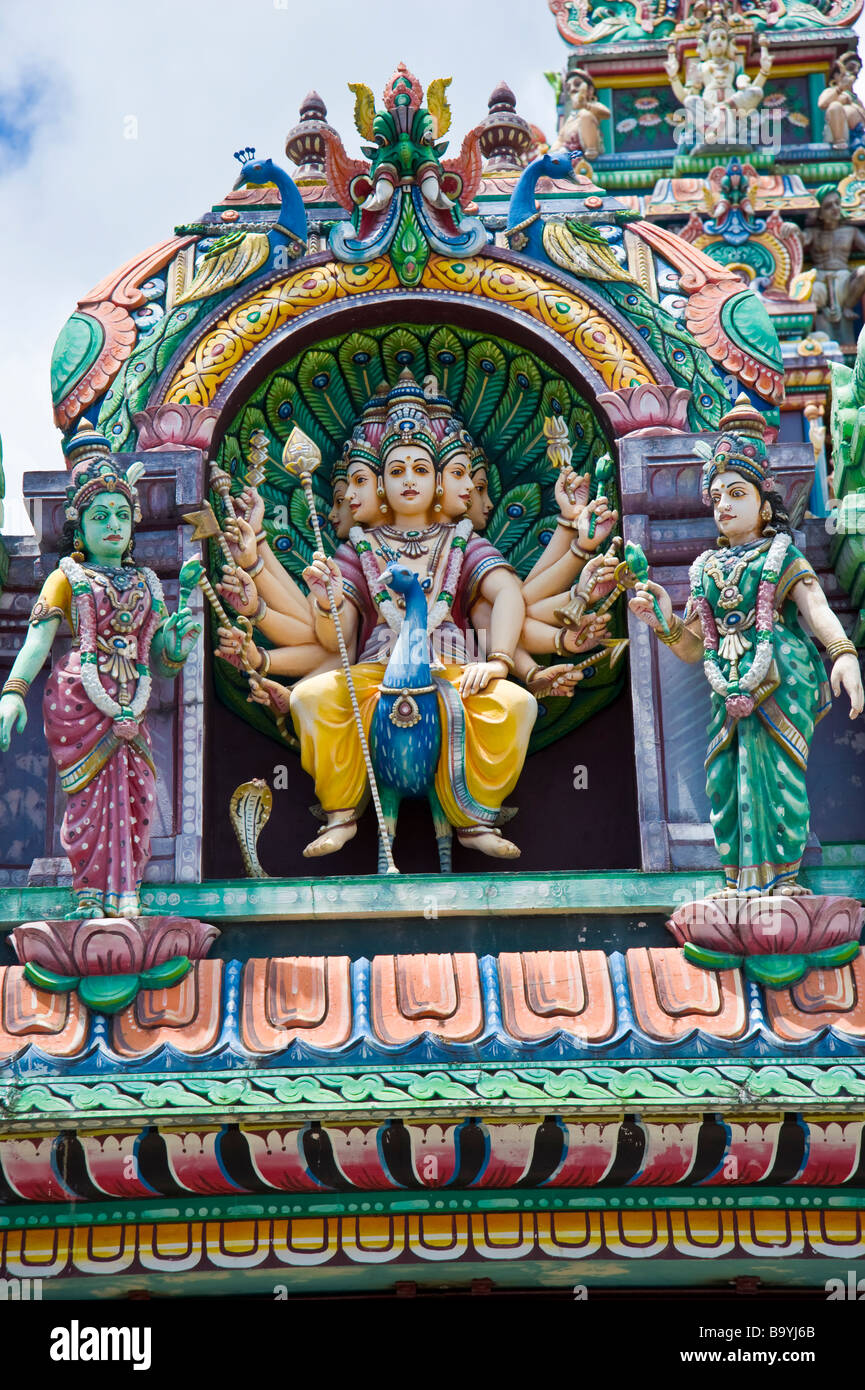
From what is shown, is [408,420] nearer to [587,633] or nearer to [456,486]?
[456,486]

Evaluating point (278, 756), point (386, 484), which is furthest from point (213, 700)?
point (386, 484)

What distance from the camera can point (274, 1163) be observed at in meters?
10.8

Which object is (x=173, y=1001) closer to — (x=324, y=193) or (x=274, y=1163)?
(x=274, y=1163)

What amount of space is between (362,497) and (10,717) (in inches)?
105

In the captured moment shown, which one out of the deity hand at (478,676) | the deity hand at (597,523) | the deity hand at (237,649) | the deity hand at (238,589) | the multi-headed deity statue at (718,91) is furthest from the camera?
the multi-headed deity statue at (718,91)

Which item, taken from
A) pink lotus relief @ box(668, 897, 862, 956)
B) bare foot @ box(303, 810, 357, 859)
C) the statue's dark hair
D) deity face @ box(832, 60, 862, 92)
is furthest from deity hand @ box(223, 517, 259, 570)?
deity face @ box(832, 60, 862, 92)

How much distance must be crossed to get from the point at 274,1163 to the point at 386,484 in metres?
4.19

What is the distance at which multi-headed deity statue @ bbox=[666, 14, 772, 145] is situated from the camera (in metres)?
17.6

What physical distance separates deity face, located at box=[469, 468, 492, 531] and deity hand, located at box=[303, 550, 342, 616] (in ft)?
3.14

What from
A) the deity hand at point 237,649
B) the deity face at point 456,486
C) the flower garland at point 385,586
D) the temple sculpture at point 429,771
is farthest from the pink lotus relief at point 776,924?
the deity face at point 456,486

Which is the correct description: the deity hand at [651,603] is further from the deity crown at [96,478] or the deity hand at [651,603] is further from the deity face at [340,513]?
the deity crown at [96,478]

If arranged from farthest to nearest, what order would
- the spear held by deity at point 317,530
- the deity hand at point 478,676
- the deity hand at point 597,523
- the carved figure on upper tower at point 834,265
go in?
the carved figure on upper tower at point 834,265 < the deity hand at point 597,523 < the deity hand at point 478,676 < the spear held by deity at point 317,530

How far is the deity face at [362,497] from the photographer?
13.5 m

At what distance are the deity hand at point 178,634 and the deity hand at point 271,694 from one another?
0.71m
